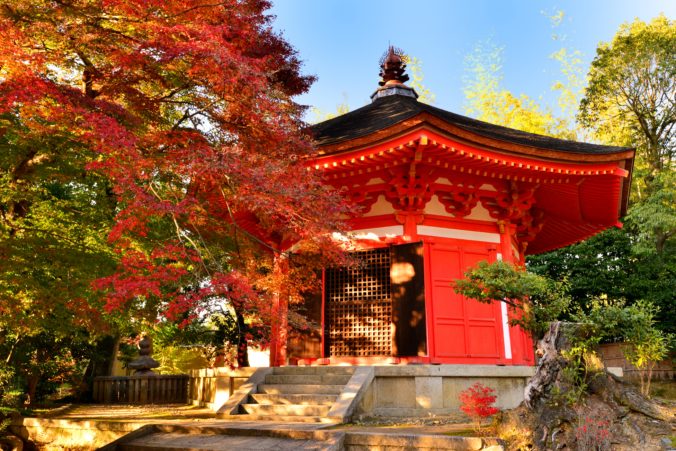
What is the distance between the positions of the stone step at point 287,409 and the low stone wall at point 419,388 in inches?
28.1

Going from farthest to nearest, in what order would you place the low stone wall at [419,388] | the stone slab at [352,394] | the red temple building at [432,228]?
the red temple building at [432,228] → the low stone wall at [419,388] → the stone slab at [352,394]

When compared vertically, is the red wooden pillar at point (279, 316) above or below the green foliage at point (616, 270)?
below

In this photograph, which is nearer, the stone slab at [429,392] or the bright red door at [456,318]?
the stone slab at [429,392]

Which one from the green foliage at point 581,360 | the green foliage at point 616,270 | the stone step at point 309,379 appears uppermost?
the green foliage at point 616,270

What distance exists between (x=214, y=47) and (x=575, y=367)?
19.0ft

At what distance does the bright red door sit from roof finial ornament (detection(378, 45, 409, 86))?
21.0 ft

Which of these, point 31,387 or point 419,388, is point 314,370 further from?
→ point 31,387

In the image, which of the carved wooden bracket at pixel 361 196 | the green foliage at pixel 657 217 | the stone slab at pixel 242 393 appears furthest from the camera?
the green foliage at pixel 657 217

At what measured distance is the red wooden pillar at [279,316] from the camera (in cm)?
793

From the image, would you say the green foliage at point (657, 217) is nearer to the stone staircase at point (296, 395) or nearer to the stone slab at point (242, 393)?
the stone staircase at point (296, 395)

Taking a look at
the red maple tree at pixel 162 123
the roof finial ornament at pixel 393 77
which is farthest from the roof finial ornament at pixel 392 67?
the red maple tree at pixel 162 123

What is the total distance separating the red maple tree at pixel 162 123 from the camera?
237 inches

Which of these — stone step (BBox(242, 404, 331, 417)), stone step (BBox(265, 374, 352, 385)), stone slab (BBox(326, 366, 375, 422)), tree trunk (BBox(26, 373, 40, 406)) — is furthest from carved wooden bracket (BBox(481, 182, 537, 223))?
tree trunk (BBox(26, 373, 40, 406))

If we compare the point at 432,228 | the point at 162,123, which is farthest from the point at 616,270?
the point at 162,123
